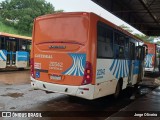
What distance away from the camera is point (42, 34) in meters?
8.95

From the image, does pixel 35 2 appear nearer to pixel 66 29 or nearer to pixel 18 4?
pixel 18 4

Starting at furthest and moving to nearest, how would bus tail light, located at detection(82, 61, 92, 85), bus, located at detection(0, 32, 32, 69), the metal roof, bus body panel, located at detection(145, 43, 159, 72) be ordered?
bus body panel, located at detection(145, 43, 159, 72)
bus, located at detection(0, 32, 32, 69)
the metal roof
bus tail light, located at detection(82, 61, 92, 85)

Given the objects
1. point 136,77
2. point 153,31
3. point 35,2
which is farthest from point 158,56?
→ point 35,2

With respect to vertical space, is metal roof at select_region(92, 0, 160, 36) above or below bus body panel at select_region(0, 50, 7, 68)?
above

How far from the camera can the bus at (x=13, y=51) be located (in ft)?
65.4

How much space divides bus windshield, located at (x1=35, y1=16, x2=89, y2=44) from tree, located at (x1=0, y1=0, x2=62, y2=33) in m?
33.4

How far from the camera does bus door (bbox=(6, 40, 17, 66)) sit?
20.9 metres

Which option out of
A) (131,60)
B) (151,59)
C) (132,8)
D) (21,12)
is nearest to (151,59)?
(151,59)

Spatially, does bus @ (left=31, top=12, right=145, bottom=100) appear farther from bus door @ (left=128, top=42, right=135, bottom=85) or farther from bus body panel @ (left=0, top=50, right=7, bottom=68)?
bus body panel @ (left=0, top=50, right=7, bottom=68)

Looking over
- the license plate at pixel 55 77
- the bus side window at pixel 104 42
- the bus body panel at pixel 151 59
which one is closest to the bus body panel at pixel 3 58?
the license plate at pixel 55 77

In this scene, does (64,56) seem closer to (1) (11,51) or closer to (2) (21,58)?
(1) (11,51)

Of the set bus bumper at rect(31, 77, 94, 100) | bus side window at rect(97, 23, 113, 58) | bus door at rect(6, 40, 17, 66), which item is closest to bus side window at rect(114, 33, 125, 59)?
bus side window at rect(97, 23, 113, 58)

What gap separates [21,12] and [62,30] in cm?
3531

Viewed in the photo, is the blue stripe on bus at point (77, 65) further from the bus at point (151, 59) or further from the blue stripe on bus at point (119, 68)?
the bus at point (151, 59)
